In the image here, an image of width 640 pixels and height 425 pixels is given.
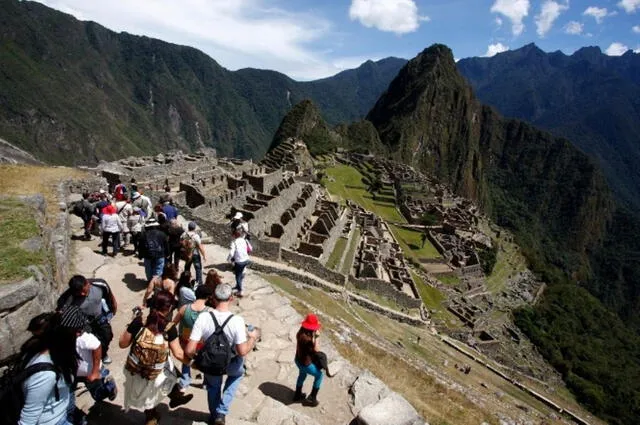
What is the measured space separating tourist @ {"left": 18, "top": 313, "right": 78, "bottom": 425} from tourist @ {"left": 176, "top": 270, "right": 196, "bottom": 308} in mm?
3209

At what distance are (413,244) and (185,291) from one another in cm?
5897

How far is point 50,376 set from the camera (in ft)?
15.7

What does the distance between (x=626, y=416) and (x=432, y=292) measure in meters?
29.4

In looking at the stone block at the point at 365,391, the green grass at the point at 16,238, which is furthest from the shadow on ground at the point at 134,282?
the stone block at the point at 365,391

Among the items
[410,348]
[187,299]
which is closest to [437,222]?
[410,348]

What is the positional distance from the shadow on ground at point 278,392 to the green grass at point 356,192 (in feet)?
197

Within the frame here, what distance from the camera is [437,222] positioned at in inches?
3086

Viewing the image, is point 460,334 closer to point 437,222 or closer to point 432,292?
point 432,292

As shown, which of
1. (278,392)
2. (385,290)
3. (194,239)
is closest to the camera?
(278,392)

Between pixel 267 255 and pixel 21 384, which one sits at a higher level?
pixel 21 384

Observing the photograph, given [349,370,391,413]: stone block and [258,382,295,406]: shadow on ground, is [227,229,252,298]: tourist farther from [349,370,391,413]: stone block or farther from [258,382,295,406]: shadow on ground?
[349,370,391,413]: stone block

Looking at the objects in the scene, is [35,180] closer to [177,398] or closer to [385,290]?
[177,398]

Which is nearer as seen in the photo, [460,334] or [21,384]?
[21,384]

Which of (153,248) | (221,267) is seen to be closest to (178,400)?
(153,248)
